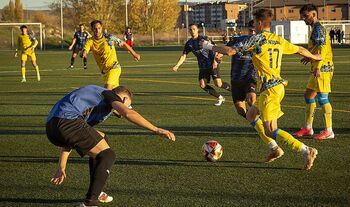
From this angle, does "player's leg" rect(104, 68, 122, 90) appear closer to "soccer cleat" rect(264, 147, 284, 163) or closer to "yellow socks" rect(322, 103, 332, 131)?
"yellow socks" rect(322, 103, 332, 131)

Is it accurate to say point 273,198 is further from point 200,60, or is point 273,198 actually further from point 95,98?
point 200,60

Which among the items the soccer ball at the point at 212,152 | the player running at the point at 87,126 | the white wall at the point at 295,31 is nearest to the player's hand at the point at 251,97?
the soccer ball at the point at 212,152

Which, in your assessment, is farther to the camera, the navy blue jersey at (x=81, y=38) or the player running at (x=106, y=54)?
the navy blue jersey at (x=81, y=38)

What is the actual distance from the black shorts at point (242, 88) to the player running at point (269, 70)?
2407 mm

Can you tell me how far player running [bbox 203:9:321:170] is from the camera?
774cm

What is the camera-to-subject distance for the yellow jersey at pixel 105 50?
45.1 ft

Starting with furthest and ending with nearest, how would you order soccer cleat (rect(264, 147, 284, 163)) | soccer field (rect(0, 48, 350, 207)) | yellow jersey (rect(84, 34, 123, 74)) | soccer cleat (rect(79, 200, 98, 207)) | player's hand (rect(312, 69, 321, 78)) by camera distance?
yellow jersey (rect(84, 34, 123, 74)) → player's hand (rect(312, 69, 321, 78)) → soccer cleat (rect(264, 147, 284, 163)) → soccer field (rect(0, 48, 350, 207)) → soccer cleat (rect(79, 200, 98, 207))

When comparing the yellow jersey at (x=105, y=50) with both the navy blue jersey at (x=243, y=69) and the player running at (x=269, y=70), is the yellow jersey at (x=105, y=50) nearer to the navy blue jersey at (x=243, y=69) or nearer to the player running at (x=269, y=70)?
the navy blue jersey at (x=243, y=69)

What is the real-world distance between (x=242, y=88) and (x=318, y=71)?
1331 mm

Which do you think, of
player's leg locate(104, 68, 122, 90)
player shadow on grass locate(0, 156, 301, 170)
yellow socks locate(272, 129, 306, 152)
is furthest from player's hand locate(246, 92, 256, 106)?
player's leg locate(104, 68, 122, 90)

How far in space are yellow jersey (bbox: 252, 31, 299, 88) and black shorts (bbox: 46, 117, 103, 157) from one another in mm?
2777

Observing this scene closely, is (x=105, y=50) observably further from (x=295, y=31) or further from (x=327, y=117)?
(x=295, y=31)

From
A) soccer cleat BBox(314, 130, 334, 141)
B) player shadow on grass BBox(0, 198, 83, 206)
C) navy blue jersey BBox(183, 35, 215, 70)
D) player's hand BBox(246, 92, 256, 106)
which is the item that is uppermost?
navy blue jersey BBox(183, 35, 215, 70)

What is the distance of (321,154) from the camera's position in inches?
349
